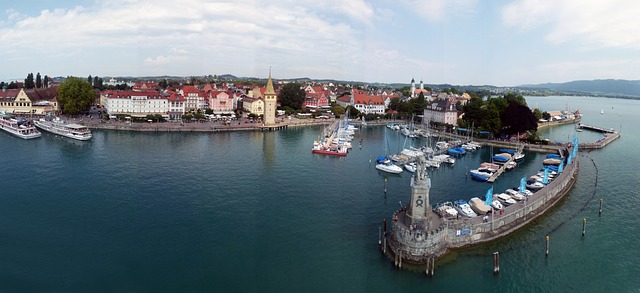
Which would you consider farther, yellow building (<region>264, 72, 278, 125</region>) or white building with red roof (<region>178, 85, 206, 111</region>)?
white building with red roof (<region>178, 85, 206, 111</region>)

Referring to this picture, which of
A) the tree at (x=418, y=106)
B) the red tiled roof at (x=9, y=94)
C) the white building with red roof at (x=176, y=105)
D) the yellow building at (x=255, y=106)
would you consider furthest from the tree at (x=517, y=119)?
the red tiled roof at (x=9, y=94)

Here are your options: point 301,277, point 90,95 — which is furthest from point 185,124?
point 301,277

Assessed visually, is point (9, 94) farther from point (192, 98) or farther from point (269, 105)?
point (269, 105)

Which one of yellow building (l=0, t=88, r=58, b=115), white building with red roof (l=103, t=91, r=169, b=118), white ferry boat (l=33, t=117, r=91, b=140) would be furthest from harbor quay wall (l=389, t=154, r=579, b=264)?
yellow building (l=0, t=88, r=58, b=115)

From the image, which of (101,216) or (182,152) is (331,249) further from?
(182,152)

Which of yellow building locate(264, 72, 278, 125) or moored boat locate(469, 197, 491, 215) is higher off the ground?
yellow building locate(264, 72, 278, 125)

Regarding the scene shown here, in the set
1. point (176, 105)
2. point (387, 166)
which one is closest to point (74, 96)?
point (176, 105)

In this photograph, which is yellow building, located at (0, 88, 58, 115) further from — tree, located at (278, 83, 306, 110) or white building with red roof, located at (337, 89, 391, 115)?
white building with red roof, located at (337, 89, 391, 115)
